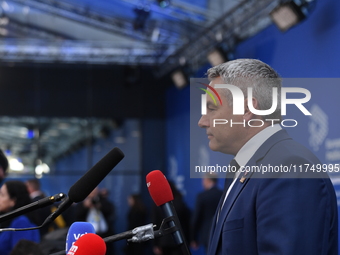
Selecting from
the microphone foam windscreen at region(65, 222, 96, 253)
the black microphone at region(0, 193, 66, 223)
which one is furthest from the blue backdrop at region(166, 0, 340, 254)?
the black microphone at region(0, 193, 66, 223)

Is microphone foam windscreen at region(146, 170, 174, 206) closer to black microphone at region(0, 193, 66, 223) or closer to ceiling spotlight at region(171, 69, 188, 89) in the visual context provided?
black microphone at region(0, 193, 66, 223)

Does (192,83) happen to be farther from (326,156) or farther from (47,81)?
(47,81)

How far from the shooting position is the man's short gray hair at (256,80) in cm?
170

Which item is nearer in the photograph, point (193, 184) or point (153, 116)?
point (193, 184)

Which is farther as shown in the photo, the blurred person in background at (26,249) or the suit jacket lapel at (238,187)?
the blurred person in background at (26,249)

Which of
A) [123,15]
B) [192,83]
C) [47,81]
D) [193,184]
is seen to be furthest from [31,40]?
[192,83]

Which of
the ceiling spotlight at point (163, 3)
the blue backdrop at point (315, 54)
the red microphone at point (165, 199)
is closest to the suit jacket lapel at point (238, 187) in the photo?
the red microphone at point (165, 199)

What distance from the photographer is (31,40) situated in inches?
425

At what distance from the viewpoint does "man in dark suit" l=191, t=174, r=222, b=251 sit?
22.6 ft

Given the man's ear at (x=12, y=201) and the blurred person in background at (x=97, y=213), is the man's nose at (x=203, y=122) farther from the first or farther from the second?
the blurred person in background at (x=97, y=213)

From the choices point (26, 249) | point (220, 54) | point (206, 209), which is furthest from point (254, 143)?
point (220, 54)

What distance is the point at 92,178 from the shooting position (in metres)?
1.47

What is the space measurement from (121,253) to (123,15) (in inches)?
205

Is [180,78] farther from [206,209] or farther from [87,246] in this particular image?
[87,246]
